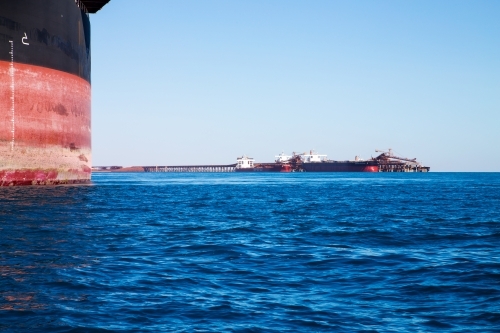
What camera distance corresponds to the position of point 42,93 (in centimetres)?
3719

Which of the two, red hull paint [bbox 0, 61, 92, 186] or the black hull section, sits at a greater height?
the black hull section

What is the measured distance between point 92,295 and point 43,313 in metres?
1.15

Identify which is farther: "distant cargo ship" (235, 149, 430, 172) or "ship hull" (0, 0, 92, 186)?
"distant cargo ship" (235, 149, 430, 172)

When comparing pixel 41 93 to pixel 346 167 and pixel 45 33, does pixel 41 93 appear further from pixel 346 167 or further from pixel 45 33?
pixel 346 167

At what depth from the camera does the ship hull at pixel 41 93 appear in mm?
34562

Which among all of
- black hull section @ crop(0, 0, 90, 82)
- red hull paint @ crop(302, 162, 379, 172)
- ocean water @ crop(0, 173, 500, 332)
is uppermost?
black hull section @ crop(0, 0, 90, 82)

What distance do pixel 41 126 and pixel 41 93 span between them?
2148 millimetres

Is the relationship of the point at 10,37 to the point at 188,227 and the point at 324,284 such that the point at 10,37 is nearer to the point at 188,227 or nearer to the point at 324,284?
the point at 188,227

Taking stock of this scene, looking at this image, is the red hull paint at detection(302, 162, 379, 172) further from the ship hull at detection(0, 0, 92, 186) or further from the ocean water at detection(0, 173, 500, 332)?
the ocean water at detection(0, 173, 500, 332)

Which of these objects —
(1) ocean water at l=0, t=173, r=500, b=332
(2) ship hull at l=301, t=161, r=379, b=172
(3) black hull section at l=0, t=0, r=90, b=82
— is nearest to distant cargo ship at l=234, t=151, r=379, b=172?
(2) ship hull at l=301, t=161, r=379, b=172

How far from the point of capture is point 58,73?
38781 millimetres

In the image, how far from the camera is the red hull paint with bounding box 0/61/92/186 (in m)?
34.5

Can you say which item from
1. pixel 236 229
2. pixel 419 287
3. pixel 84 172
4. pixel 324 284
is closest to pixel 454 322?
pixel 419 287

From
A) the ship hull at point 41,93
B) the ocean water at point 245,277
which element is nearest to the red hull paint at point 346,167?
the ship hull at point 41,93
